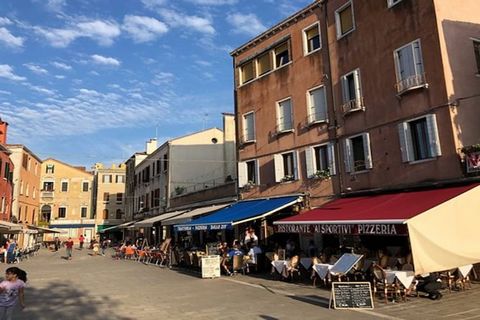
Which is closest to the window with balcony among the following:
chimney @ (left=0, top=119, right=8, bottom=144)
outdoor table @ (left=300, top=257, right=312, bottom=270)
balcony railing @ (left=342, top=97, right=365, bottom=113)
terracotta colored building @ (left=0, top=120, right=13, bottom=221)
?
balcony railing @ (left=342, top=97, right=365, bottom=113)

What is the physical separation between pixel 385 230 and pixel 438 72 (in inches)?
230

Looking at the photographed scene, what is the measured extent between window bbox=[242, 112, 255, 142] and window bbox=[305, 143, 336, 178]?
15.2 feet

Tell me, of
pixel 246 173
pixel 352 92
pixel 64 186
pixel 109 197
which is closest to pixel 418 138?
pixel 352 92

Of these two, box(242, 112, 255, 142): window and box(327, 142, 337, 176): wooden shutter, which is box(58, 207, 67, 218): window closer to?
box(242, 112, 255, 142): window

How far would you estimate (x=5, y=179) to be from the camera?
38.1 m

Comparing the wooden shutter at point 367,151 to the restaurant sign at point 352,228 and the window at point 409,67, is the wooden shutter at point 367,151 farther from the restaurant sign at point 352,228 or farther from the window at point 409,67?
the restaurant sign at point 352,228

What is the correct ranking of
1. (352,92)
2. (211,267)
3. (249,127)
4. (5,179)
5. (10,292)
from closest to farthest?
(10,292), (211,267), (352,92), (249,127), (5,179)

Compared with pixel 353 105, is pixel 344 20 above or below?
above

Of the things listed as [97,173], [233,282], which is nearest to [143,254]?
[233,282]

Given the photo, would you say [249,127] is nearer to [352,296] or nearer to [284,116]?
[284,116]

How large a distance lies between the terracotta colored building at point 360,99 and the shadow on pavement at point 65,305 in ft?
32.9

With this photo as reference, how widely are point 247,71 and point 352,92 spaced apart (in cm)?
835

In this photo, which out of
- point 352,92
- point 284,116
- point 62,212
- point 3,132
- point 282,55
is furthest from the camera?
point 62,212

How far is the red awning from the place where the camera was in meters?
11.3
